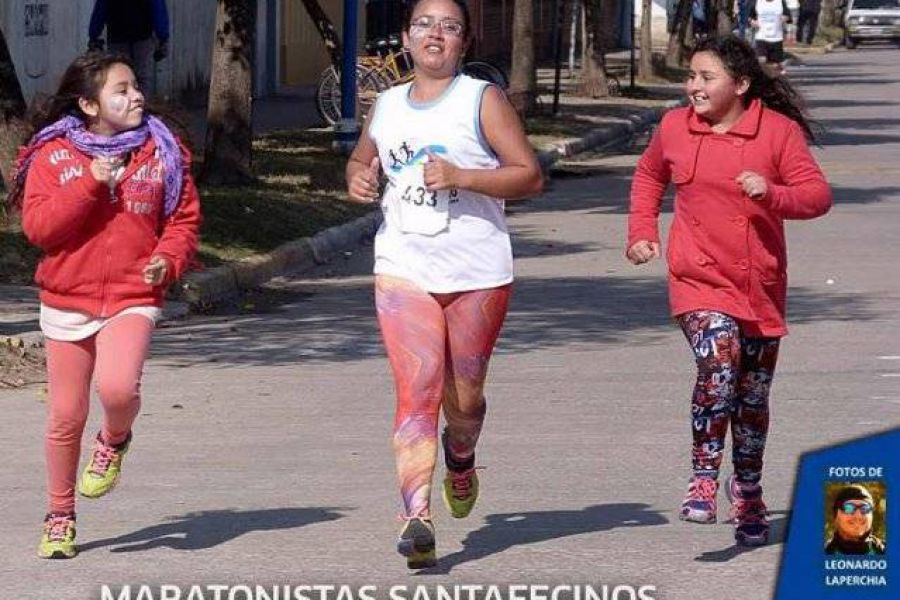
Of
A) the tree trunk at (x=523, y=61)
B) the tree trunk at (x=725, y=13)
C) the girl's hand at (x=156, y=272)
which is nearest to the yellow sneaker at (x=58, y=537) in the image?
the girl's hand at (x=156, y=272)

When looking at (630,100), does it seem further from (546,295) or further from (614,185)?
(546,295)

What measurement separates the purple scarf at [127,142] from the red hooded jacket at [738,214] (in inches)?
57.0

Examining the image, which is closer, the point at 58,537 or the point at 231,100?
the point at 58,537

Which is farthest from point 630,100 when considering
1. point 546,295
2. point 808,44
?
point 808,44

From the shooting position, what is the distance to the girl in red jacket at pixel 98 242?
22.9 feet

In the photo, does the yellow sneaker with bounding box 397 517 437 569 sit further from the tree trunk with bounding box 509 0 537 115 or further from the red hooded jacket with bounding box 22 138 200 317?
the tree trunk with bounding box 509 0 537 115

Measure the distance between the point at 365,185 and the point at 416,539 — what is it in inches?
42.6

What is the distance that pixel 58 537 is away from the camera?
7.11 meters

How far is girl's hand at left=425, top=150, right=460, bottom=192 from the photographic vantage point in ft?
22.0

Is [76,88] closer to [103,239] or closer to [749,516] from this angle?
[103,239]

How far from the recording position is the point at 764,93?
7320 millimetres

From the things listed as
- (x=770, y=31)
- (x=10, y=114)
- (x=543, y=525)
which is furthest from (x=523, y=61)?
(x=543, y=525)

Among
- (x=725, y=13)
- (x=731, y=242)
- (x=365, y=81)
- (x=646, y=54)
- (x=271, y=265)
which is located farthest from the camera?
(x=725, y=13)

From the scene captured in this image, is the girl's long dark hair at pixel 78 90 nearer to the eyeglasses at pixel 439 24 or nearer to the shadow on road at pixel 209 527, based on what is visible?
the eyeglasses at pixel 439 24
